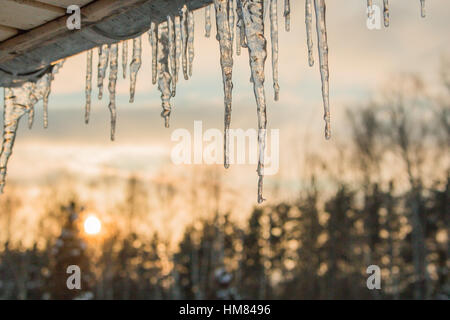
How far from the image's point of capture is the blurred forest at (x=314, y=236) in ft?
81.7

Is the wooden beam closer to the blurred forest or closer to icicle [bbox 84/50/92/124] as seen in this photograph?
icicle [bbox 84/50/92/124]

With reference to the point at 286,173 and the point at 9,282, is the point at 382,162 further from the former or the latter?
the point at 9,282

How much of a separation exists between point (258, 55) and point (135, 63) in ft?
3.49

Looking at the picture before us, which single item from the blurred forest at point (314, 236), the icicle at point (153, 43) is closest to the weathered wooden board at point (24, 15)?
the icicle at point (153, 43)

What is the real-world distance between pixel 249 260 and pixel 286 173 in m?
7.47

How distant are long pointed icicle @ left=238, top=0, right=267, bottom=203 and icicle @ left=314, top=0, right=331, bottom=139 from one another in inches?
10.4

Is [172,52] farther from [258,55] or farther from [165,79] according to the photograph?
[258,55]

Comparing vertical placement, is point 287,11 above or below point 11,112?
above

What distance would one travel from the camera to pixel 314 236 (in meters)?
32.5

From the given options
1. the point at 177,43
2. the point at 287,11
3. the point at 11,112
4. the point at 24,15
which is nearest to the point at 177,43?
the point at 177,43

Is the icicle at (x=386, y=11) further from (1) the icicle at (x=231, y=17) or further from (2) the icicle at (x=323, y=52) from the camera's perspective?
(1) the icicle at (x=231, y=17)

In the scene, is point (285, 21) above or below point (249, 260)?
above

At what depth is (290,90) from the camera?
2248cm
